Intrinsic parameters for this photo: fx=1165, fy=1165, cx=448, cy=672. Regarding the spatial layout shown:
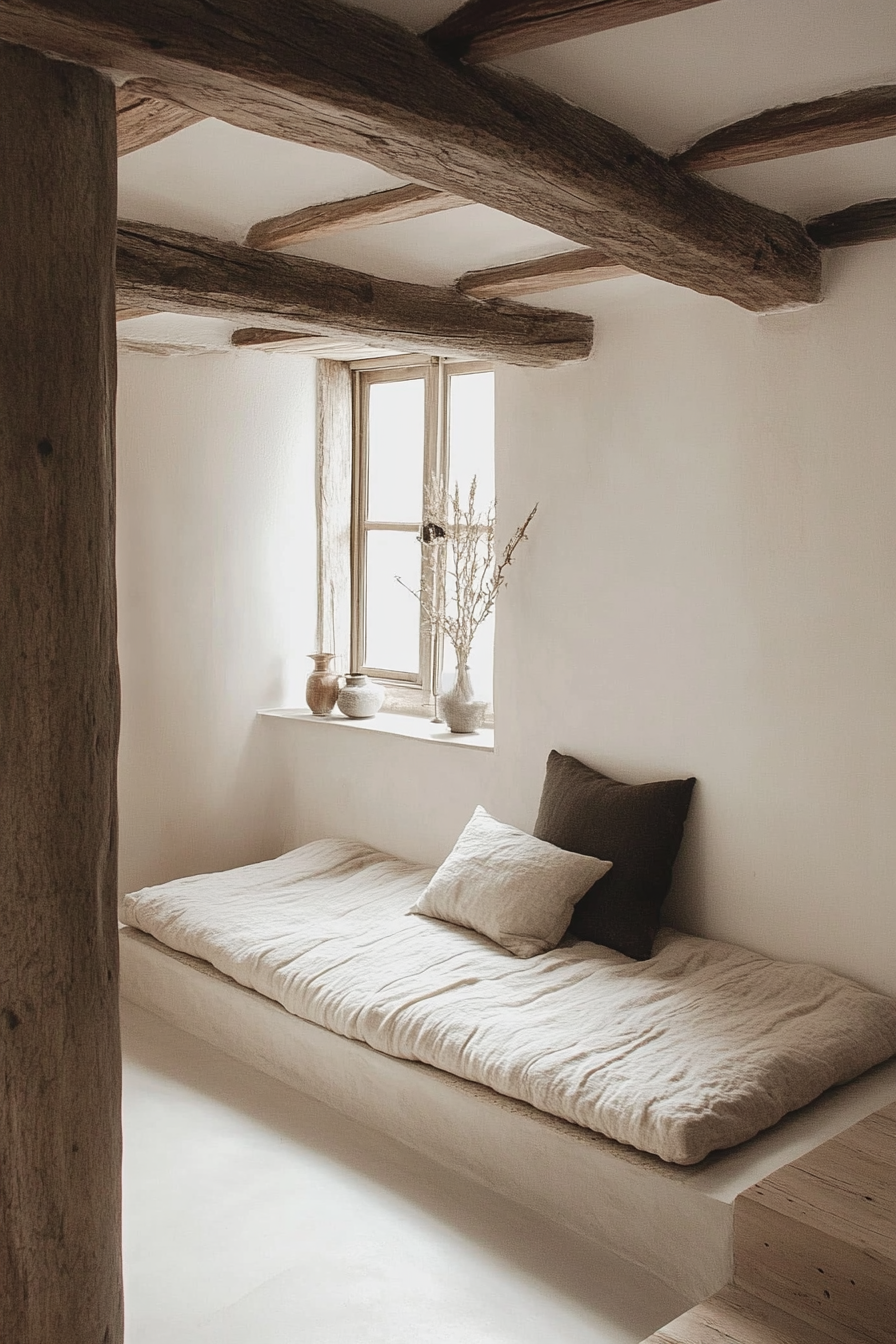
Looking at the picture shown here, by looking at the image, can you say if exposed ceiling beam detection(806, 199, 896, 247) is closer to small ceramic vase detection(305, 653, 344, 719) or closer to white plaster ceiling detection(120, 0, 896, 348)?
white plaster ceiling detection(120, 0, 896, 348)

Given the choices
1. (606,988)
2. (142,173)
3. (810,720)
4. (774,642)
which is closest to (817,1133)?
(606,988)

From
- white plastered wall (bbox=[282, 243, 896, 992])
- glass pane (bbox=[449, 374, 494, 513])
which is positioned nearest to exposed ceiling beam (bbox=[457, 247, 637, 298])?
white plastered wall (bbox=[282, 243, 896, 992])

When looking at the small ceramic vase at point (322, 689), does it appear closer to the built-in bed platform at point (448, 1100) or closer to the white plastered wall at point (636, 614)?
the white plastered wall at point (636, 614)

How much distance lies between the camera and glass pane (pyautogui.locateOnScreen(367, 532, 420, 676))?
510 centimetres

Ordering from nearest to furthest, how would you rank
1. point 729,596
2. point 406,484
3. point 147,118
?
point 147,118 < point 729,596 < point 406,484

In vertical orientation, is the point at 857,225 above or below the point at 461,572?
above

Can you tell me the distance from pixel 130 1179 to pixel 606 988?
138 centimetres

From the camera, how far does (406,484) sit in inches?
200

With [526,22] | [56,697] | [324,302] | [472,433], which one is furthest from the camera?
[472,433]

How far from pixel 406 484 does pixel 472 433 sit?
0.45 metres

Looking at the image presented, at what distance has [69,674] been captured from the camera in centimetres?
165

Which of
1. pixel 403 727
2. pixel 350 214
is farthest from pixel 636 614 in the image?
pixel 350 214

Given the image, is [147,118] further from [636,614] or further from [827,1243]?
[827,1243]

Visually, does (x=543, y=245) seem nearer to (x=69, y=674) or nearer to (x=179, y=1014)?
(x=69, y=674)
